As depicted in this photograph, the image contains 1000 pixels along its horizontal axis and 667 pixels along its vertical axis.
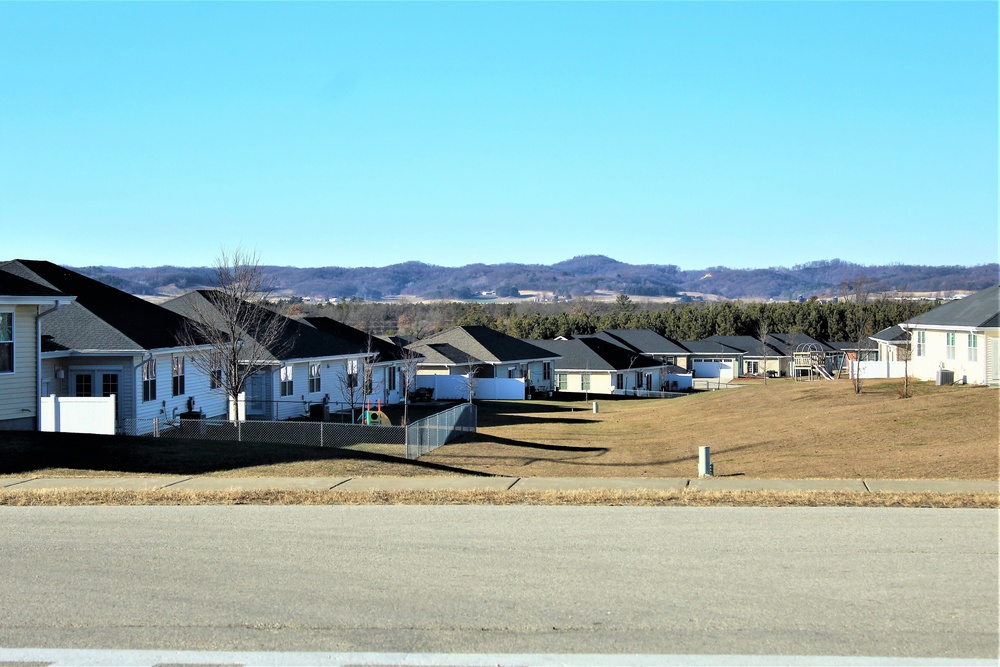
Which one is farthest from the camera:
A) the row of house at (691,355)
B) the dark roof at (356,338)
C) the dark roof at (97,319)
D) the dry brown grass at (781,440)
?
the dark roof at (356,338)

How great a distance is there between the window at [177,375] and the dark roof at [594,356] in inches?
1645

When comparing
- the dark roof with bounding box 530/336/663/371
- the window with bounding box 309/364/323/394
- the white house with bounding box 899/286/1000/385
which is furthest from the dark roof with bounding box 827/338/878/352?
the window with bounding box 309/364/323/394

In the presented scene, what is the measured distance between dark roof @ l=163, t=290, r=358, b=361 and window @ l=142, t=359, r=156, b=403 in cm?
487

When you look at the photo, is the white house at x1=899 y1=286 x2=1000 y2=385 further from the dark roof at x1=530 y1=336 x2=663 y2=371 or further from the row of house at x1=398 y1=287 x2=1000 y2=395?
the dark roof at x1=530 y1=336 x2=663 y2=371

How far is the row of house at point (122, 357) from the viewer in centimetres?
2592

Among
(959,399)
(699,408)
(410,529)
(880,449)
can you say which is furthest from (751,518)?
(699,408)

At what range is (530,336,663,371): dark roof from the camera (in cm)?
7788

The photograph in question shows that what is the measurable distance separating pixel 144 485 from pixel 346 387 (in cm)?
3188

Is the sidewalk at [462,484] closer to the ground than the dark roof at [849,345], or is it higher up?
closer to the ground

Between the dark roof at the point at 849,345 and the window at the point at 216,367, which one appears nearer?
the window at the point at 216,367

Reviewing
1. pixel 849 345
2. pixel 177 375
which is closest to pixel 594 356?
pixel 849 345

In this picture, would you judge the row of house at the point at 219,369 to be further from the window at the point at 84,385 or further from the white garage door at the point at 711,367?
the white garage door at the point at 711,367

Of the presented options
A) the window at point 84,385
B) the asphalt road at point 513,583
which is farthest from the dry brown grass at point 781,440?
the window at point 84,385

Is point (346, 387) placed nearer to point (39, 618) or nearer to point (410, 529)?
point (410, 529)
